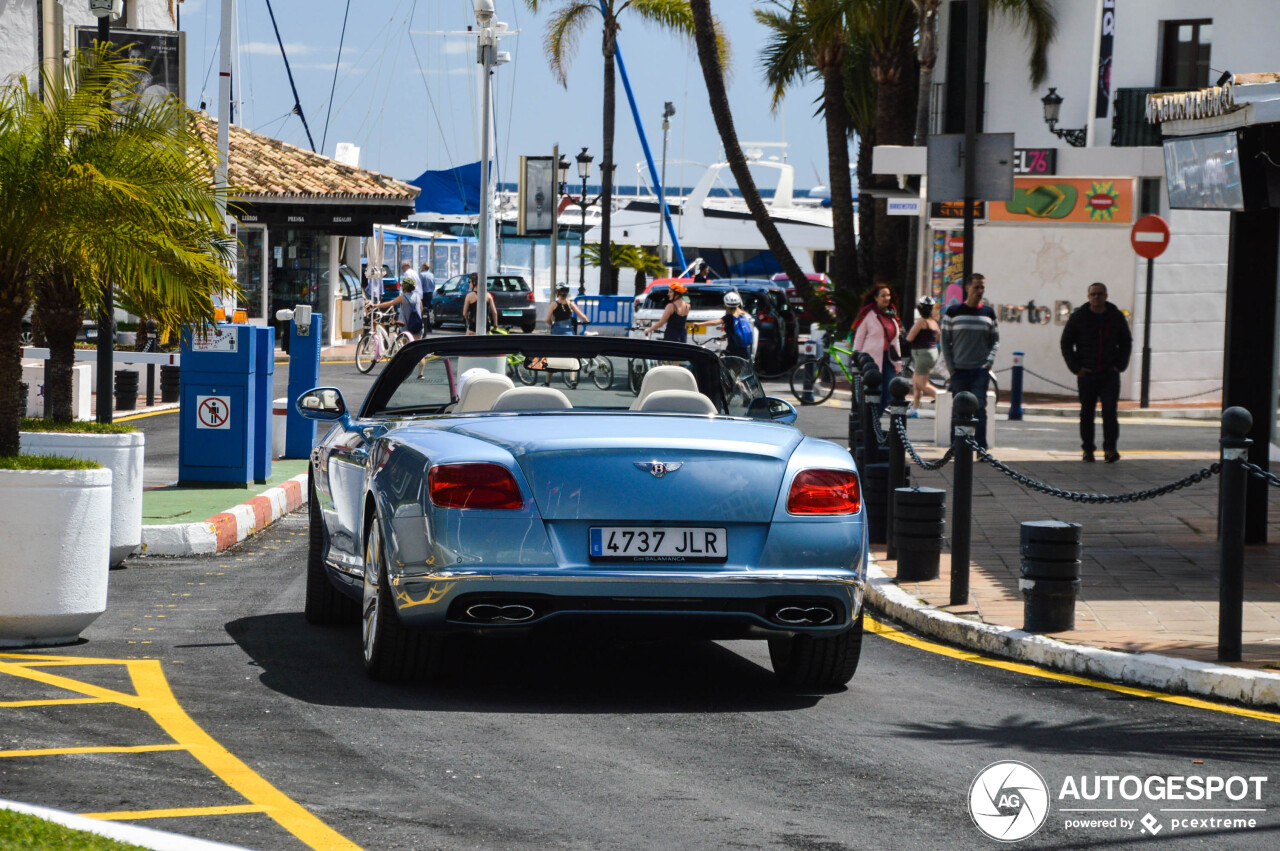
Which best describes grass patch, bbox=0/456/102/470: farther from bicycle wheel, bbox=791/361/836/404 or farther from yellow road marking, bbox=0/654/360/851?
bicycle wheel, bbox=791/361/836/404

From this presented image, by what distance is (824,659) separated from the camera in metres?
6.88

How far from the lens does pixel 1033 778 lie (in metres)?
5.49

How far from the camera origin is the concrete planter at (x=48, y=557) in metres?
7.33

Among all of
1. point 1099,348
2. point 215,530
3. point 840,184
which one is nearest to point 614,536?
point 215,530

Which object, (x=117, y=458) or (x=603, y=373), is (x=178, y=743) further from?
(x=117, y=458)

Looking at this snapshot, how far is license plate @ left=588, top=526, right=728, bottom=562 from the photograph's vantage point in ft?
20.5

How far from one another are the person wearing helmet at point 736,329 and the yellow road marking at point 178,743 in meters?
20.6

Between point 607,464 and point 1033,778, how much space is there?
6.01 ft

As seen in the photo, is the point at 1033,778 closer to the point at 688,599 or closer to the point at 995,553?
the point at 688,599

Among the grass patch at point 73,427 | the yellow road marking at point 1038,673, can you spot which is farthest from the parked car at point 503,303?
the yellow road marking at point 1038,673

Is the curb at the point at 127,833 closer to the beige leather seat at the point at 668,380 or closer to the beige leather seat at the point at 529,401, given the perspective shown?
the beige leather seat at the point at 529,401

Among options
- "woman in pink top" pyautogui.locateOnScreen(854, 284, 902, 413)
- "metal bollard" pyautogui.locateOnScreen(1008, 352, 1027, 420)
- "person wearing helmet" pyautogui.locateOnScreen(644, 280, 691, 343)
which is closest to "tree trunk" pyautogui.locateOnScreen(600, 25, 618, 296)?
"person wearing helmet" pyautogui.locateOnScreen(644, 280, 691, 343)

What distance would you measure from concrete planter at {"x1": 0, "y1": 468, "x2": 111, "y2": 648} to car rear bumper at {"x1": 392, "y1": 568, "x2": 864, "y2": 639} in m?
1.79

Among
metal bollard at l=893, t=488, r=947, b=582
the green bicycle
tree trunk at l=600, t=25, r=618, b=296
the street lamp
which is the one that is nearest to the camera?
metal bollard at l=893, t=488, r=947, b=582
